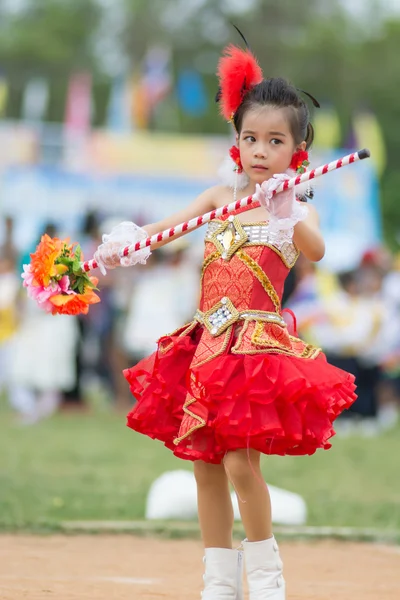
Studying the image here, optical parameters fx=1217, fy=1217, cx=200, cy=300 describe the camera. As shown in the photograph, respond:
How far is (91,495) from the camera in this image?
26.1 feet

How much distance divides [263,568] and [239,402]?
2.11 feet

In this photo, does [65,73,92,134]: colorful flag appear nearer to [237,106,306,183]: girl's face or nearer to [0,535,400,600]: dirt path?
[0,535,400,600]: dirt path

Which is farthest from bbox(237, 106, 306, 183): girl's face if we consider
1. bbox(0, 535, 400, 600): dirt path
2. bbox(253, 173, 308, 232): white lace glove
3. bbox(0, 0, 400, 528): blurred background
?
bbox(0, 0, 400, 528): blurred background

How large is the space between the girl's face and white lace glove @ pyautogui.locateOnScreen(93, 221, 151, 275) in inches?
20.4

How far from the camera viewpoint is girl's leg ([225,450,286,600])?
442 centimetres

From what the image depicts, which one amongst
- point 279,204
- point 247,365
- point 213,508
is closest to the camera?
point 279,204

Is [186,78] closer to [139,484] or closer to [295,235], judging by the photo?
[139,484]

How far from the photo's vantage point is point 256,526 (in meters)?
4.49

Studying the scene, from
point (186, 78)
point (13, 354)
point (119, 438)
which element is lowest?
point (119, 438)

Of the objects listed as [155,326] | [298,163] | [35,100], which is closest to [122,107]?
[155,326]

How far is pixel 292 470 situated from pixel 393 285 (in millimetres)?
4862

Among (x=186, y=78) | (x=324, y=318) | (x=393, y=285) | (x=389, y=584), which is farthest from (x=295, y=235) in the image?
(x=186, y=78)

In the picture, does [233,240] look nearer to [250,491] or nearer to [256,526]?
[250,491]

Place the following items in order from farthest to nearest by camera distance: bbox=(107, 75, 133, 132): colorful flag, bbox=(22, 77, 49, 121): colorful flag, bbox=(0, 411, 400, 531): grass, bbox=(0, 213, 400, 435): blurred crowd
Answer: bbox=(22, 77, 49, 121): colorful flag → bbox=(107, 75, 133, 132): colorful flag → bbox=(0, 213, 400, 435): blurred crowd → bbox=(0, 411, 400, 531): grass
